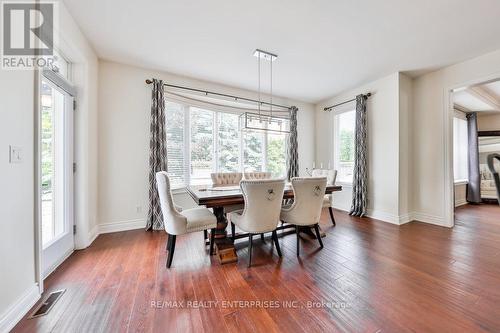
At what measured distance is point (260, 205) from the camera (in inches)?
78.0

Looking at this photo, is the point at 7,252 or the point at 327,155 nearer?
the point at 7,252

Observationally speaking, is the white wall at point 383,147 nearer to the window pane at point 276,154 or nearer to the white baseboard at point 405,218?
the white baseboard at point 405,218

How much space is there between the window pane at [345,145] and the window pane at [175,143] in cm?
357

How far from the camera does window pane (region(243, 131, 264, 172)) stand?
437cm

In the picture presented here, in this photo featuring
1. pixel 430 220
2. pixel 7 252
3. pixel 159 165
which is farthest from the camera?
pixel 430 220

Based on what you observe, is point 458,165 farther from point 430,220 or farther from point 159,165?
point 159,165

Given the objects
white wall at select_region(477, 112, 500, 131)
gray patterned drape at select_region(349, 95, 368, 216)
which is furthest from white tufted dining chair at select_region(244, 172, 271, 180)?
white wall at select_region(477, 112, 500, 131)

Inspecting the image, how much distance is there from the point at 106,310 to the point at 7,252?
2.41 feet

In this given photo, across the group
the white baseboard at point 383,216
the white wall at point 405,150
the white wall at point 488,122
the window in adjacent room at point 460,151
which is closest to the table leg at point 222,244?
the white baseboard at point 383,216

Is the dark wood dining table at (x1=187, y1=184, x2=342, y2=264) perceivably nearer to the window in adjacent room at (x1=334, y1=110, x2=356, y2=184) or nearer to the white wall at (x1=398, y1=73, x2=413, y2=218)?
the white wall at (x1=398, y1=73, x2=413, y2=218)

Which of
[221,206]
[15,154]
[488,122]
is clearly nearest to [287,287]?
[221,206]

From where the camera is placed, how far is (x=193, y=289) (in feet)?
5.37

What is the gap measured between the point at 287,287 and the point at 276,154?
337 cm

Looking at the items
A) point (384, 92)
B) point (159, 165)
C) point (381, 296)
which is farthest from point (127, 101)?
point (384, 92)
